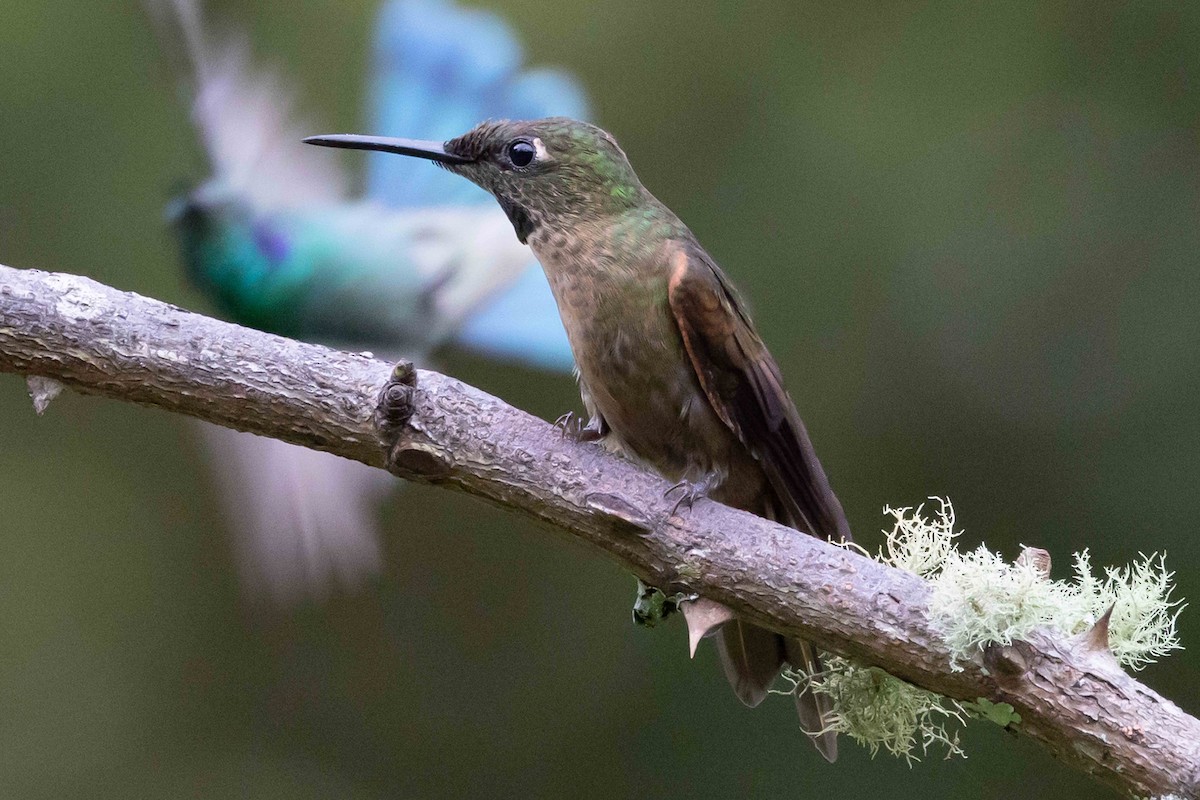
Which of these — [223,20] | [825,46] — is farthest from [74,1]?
[825,46]

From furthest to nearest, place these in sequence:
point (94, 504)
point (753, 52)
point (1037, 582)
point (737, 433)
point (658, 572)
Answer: point (753, 52)
point (94, 504)
point (737, 433)
point (658, 572)
point (1037, 582)

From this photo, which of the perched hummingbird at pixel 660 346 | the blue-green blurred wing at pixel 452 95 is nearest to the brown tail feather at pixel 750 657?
the perched hummingbird at pixel 660 346

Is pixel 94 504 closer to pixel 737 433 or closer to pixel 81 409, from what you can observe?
pixel 81 409

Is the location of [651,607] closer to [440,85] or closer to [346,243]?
[346,243]

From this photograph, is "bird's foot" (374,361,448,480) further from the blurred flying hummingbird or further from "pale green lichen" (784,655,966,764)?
the blurred flying hummingbird

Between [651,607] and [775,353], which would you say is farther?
[775,353]

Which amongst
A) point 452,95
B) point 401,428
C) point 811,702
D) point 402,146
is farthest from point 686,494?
point 452,95
